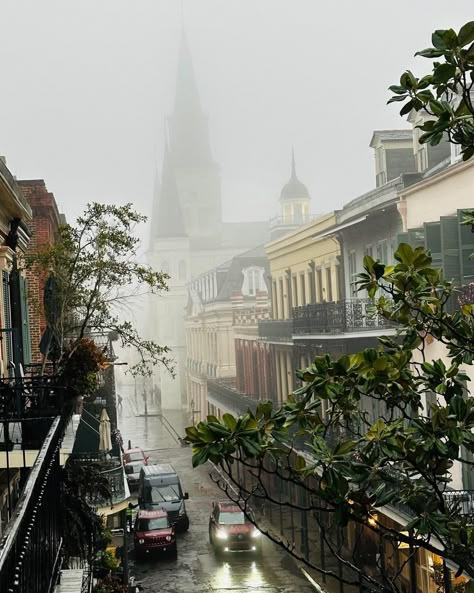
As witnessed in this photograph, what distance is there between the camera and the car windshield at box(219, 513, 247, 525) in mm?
28906

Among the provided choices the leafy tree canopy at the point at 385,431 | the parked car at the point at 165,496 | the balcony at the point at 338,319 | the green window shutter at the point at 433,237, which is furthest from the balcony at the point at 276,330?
the leafy tree canopy at the point at 385,431

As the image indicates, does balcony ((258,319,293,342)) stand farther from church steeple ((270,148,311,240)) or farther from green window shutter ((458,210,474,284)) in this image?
church steeple ((270,148,311,240))

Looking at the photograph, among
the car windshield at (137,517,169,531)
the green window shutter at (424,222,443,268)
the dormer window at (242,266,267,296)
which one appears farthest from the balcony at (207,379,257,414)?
the green window shutter at (424,222,443,268)

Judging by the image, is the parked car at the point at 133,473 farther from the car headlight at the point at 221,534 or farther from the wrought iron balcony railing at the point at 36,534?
the wrought iron balcony railing at the point at 36,534

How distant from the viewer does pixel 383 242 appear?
26.3 m

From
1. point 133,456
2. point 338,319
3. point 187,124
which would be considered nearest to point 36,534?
point 338,319

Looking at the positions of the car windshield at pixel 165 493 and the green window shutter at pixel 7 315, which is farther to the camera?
the car windshield at pixel 165 493

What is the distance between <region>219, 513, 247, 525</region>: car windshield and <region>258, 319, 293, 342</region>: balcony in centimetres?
790

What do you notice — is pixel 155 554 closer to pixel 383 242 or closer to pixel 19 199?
pixel 383 242

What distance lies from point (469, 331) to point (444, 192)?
47.9ft

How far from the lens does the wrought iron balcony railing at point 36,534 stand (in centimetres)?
403

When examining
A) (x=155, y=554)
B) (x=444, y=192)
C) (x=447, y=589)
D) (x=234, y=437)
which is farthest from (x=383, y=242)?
(x=234, y=437)

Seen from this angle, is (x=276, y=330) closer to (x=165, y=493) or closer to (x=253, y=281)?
(x=165, y=493)

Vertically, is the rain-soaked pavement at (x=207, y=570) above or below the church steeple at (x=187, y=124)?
below
